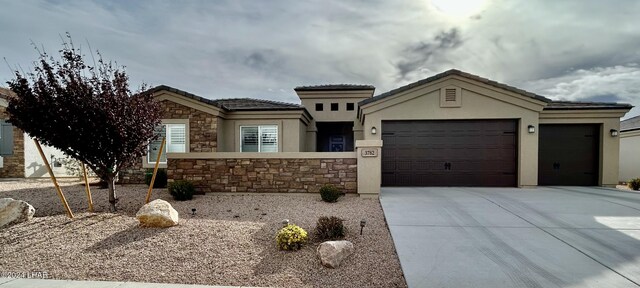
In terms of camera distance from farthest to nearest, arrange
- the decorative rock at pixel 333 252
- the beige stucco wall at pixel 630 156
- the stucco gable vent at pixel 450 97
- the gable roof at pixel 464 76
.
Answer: the beige stucco wall at pixel 630 156 → the stucco gable vent at pixel 450 97 → the gable roof at pixel 464 76 → the decorative rock at pixel 333 252

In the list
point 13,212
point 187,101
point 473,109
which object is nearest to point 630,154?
point 473,109

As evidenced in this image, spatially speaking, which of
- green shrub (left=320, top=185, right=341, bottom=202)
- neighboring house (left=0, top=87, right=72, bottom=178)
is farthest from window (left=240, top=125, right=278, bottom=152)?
neighboring house (left=0, top=87, right=72, bottom=178)

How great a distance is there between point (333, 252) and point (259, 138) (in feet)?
28.7

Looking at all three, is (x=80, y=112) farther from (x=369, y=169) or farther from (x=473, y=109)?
(x=473, y=109)

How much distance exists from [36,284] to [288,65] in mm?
11079

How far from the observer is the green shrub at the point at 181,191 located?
7.79 meters

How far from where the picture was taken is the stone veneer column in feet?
26.2

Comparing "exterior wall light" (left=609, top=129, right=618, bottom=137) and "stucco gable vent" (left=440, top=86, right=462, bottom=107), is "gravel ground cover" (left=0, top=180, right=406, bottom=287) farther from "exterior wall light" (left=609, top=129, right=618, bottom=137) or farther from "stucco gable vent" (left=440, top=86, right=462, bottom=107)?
"exterior wall light" (left=609, top=129, right=618, bottom=137)

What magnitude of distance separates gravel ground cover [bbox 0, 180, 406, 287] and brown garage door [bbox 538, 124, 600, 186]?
8.51 metres

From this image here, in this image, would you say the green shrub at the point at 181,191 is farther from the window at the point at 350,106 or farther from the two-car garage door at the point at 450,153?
the window at the point at 350,106

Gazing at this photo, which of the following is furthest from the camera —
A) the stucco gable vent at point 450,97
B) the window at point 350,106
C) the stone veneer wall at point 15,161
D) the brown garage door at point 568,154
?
the window at point 350,106

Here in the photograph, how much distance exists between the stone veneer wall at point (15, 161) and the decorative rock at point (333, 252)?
1755 centimetres

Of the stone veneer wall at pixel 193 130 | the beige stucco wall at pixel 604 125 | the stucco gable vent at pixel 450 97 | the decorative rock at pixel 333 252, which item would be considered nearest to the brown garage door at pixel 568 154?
the beige stucco wall at pixel 604 125

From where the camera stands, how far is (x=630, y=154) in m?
13.6
